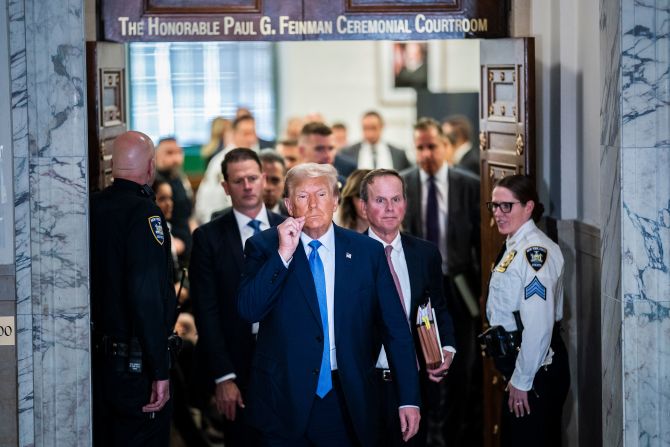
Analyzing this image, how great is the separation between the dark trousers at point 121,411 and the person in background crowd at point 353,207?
1674mm

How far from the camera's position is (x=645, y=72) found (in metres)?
4.77

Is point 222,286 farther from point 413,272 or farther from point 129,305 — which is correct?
point 413,272

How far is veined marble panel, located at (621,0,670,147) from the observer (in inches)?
187

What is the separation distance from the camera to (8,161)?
482cm

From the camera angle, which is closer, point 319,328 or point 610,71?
point 319,328

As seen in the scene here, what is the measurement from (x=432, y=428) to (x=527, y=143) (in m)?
2.37

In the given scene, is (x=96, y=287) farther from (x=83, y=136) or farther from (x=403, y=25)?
(x=403, y=25)

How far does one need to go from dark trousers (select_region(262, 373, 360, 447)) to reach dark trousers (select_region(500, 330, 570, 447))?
1212mm

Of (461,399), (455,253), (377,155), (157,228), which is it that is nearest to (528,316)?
(157,228)

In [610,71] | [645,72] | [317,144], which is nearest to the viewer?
[645,72]

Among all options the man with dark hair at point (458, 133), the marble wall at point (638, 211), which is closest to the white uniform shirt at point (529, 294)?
the marble wall at point (638, 211)

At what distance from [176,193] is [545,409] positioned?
503 cm

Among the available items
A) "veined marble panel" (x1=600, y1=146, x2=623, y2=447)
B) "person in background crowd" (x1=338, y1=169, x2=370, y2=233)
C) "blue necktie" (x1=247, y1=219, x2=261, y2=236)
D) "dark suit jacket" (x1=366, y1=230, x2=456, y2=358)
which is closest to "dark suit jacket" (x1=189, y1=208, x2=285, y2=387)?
"blue necktie" (x1=247, y1=219, x2=261, y2=236)

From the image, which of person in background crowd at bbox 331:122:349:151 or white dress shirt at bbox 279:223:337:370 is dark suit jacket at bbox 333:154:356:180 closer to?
person in background crowd at bbox 331:122:349:151
